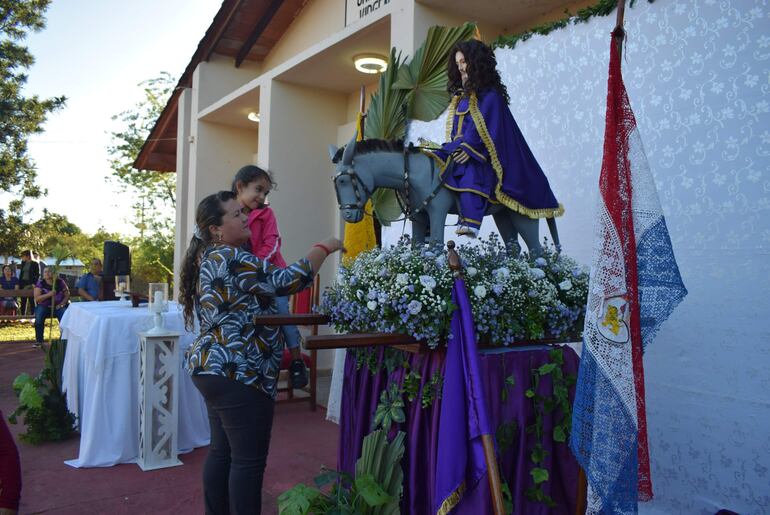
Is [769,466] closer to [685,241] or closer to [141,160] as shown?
[685,241]

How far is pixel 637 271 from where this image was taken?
224 centimetres

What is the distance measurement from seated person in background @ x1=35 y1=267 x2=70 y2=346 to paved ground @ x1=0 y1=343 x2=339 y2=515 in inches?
246

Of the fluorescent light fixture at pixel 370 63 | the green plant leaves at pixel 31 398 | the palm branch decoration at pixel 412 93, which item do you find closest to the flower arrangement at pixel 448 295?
the palm branch decoration at pixel 412 93

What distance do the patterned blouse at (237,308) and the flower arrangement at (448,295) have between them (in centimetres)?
34

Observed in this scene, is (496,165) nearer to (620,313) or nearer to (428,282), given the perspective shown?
(428,282)

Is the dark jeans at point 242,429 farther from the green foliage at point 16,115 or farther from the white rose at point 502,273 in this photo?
the green foliage at point 16,115

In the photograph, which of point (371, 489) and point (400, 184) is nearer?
point (371, 489)

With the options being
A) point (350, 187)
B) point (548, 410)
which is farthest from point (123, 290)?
point (548, 410)

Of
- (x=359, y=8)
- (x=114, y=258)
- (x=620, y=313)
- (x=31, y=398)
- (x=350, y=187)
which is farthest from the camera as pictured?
(x=114, y=258)

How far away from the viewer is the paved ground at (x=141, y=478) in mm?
3416

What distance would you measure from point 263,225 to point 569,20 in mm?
2606

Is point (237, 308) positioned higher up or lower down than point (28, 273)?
lower down

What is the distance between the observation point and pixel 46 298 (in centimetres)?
1047

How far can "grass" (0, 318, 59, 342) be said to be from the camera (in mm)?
11703
